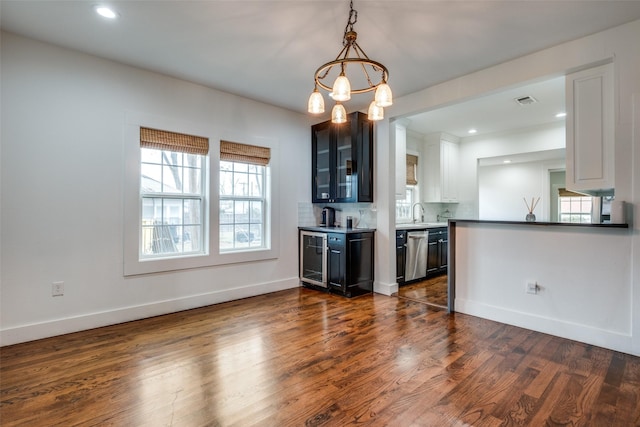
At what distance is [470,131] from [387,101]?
4610 millimetres

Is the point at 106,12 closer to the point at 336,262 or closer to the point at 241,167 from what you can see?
the point at 241,167

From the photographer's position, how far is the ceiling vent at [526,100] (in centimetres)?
415

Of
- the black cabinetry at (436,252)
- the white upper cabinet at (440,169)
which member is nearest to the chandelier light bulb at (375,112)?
the black cabinetry at (436,252)

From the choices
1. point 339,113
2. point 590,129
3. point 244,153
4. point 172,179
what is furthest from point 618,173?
point 172,179

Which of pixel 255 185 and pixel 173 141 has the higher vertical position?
pixel 173 141

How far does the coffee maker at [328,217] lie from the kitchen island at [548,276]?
6.36ft

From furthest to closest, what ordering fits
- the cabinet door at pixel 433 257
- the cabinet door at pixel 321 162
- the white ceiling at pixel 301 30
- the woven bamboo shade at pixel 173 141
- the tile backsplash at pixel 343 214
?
1. the cabinet door at pixel 433 257
2. the cabinet door at pixel 321 162
3. the tile backsplash at pixel 343 214
4. the woven bamboo shade at pixel 173 141
5. the white ceiling at pixel 301 30

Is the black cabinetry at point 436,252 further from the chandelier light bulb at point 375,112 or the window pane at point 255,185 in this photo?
the chandelier light bulb at point 375,112

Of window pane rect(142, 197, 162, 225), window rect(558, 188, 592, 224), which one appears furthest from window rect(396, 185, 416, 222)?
window pane rect(142, 197, 162, 225)

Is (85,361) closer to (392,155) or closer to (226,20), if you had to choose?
(226,20)

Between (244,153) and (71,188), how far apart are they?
1922 millimetres

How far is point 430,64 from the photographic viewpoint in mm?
3215

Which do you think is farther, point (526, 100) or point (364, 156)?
point (364, 156)

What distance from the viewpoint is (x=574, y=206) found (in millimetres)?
6473
